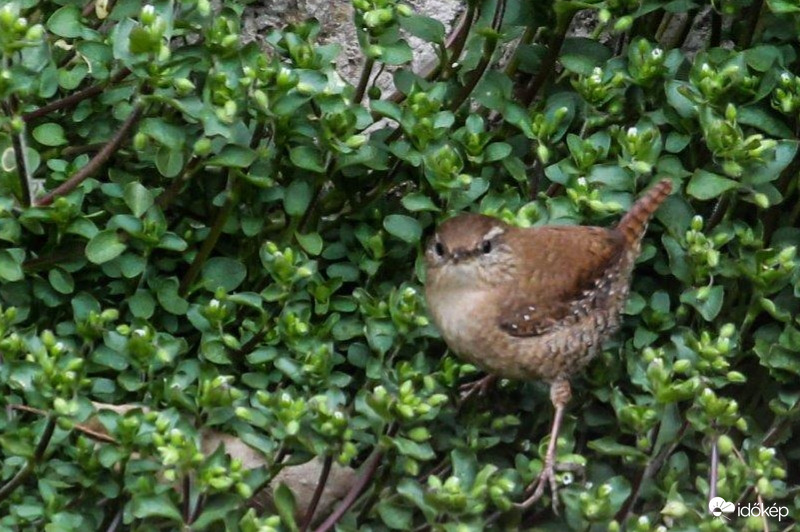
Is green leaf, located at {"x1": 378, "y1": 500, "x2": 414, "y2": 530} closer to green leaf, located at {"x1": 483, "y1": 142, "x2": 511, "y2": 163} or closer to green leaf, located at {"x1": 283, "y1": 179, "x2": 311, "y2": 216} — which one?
green leaf, located at {"x1": 283, "y1": 179, "x2": 311, "y2": 216}

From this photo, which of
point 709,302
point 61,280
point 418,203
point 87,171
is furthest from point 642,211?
point 61,280

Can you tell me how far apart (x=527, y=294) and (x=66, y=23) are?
1.53m

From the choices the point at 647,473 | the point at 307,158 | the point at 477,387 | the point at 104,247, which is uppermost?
the point at 307,158

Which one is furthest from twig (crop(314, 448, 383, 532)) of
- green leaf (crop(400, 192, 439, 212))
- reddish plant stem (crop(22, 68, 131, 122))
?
reddish plant stem (crop(22, 68, 131, 122))

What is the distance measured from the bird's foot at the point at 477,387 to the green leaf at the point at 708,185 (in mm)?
820

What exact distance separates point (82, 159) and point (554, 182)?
1429 mm

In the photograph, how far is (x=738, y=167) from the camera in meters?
3.96

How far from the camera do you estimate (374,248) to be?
13.9 feet

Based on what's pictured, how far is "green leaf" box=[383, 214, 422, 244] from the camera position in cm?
419

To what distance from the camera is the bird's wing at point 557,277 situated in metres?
3.93

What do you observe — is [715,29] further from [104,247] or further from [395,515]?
[104,247]

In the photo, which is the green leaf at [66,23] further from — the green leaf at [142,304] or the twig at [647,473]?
the twig at [647,473]

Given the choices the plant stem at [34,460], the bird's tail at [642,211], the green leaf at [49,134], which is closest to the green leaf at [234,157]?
the green leaf at [49,134]

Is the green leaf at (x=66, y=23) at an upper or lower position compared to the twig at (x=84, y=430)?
upper
